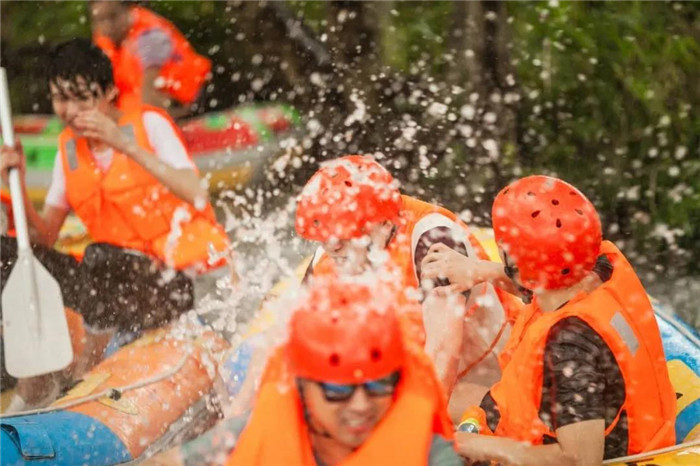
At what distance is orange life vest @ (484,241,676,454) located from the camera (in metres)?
2.67

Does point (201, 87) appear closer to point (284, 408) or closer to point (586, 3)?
point (586, 3)

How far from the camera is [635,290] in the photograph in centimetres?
287

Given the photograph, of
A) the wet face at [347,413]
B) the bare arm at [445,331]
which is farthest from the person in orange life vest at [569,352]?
the wet face at [347,413]

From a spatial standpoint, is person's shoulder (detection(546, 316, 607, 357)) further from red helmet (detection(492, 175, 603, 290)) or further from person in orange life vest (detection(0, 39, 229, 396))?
person in orange life vest (detection(0, 39, 229, 396))

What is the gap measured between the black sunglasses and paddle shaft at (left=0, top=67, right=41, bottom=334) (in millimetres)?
2139

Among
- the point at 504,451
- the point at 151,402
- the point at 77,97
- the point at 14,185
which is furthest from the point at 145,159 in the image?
the point at 504,451

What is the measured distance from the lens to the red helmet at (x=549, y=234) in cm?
271

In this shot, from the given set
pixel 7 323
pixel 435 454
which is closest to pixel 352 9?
pixel 7 323

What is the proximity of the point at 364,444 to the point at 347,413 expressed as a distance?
93 millimetres

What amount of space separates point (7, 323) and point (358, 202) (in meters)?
1.77

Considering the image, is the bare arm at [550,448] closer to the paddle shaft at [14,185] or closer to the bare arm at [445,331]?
the bare arm at [445,331]

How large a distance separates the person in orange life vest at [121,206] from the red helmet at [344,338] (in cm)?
198

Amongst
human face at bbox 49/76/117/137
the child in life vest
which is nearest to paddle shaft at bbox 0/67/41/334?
human face at bbox 49/76/117/137

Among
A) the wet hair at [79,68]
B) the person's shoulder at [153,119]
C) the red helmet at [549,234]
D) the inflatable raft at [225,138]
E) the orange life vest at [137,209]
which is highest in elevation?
the red helmet at [549,234]
